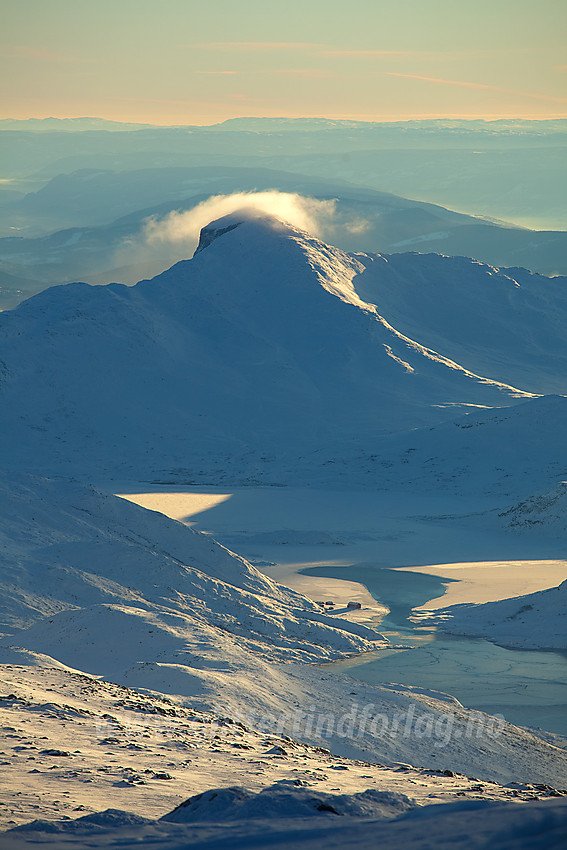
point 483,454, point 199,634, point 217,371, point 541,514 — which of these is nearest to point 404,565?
point 541,514

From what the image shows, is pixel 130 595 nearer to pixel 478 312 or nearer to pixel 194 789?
pixel 194 789

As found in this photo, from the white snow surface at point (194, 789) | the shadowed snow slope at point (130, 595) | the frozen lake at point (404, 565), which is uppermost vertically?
the white snow surface at point (194, 789)

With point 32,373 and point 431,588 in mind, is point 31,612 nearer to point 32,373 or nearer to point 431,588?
point 431,588

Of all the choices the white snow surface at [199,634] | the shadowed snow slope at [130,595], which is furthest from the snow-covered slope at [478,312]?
the white snow surface at [199,634]

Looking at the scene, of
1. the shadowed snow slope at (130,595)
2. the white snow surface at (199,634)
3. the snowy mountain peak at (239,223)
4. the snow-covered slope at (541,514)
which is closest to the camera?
the white snow surface at (199,634)

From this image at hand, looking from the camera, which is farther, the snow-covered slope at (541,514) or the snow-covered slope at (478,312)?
the snow-covered slope at (478,312)

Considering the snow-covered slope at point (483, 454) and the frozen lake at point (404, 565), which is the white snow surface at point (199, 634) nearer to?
the frozen lake at point (404, 565)

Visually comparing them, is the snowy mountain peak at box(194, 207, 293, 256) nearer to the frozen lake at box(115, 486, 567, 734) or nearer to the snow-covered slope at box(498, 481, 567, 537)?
the frozen lake at box(115, 486, 567, 734)
